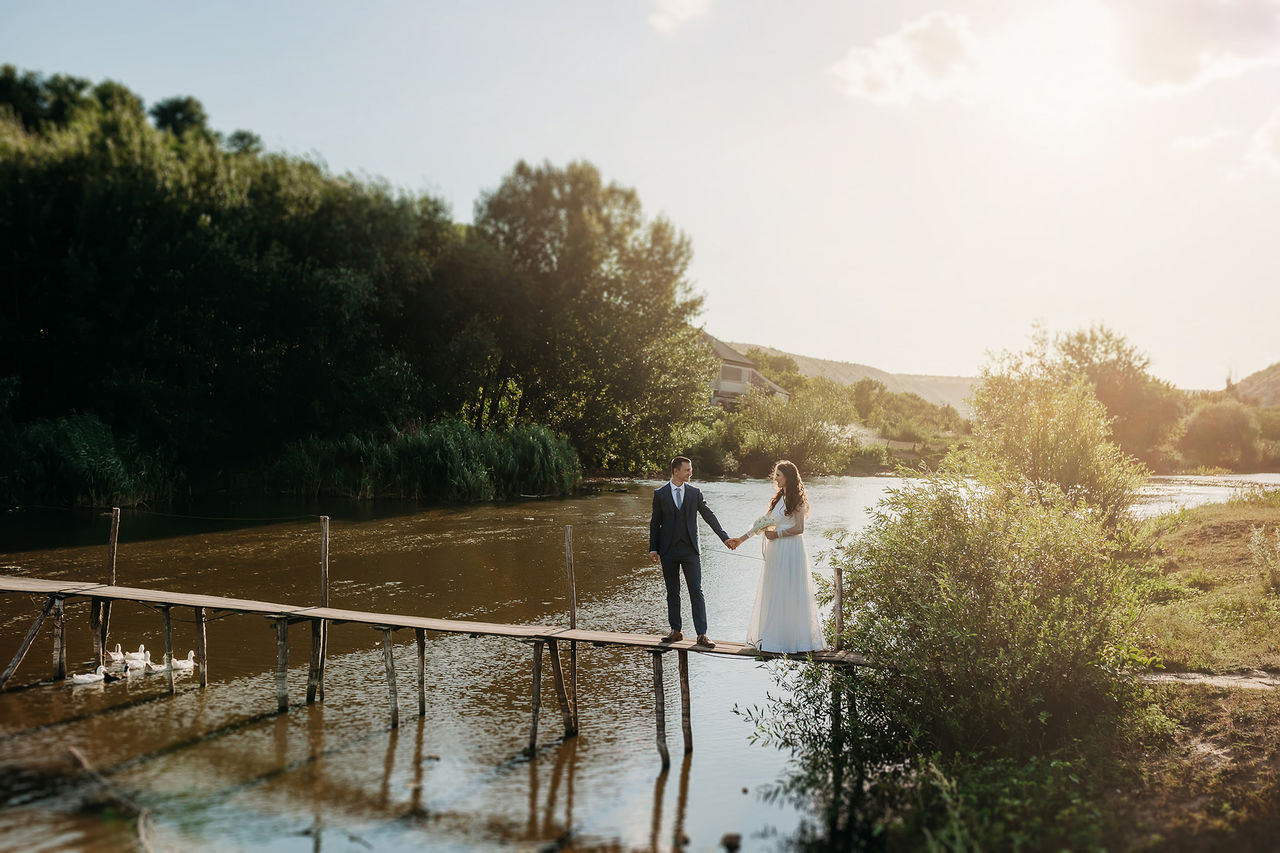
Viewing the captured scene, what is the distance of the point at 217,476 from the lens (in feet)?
116

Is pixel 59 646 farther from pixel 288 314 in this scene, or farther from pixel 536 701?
pixel 288 314

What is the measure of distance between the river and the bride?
1443mm

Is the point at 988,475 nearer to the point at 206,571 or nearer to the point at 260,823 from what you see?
the point at 260,823

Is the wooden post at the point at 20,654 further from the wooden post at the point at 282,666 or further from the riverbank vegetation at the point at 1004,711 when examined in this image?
the riverbank vegetation at the point at 1004,711

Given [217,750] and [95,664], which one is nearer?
[217,750]

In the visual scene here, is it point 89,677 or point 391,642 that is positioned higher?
point 391,642

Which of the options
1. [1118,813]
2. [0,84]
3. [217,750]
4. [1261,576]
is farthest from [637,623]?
[0,84]

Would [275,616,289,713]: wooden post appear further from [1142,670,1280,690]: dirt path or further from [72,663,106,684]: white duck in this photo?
[1142,670,1280,690]: dirt path

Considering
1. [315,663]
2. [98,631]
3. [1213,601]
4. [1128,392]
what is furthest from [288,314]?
[1128,392]

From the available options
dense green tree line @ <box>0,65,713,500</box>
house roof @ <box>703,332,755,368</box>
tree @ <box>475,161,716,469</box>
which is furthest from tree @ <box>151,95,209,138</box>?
house roof @ <box>703,332,755,368</box>

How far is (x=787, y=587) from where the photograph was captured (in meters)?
10.2

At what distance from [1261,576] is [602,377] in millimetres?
32537

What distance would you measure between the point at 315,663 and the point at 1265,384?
161518 mm

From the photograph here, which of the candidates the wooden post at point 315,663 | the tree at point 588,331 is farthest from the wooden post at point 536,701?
the tree at point 588,331
